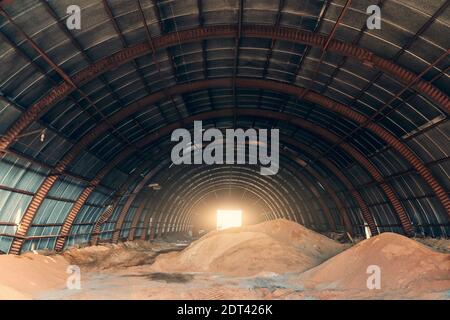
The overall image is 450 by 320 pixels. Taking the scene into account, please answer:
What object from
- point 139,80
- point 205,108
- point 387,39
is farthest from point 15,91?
point 387,39

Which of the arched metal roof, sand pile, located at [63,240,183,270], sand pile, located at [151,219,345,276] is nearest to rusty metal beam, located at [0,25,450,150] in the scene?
the arched metal roof

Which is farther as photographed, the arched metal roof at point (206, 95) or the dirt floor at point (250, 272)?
the arched metal roof at point (206, 95)

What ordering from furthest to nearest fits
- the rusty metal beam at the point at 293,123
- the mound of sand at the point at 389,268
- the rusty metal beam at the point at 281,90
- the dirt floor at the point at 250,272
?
the rusty metal beam at the point at 293,123 < the rusty metal beam at the point at 281,90 < the dirt floor at the point at 250,272 < the mound of sand at the point at 389,268

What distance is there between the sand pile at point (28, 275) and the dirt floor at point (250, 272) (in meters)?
0.04

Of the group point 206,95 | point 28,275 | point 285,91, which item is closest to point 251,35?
point 285,91

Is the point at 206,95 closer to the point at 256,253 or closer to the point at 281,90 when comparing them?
the point at 281,90

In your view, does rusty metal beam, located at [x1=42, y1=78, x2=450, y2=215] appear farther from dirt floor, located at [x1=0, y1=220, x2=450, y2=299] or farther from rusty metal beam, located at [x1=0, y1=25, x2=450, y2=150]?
dirt floor, located at [x1=0, y1=220, x2=450, y2=299]

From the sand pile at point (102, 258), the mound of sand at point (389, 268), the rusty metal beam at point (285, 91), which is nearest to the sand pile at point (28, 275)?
the sand pile at point (102, 258)

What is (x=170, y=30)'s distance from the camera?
51.3ft

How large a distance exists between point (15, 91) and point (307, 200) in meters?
33.7

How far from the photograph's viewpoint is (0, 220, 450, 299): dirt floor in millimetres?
12523

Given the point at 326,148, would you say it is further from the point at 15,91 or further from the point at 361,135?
the point at 15,91

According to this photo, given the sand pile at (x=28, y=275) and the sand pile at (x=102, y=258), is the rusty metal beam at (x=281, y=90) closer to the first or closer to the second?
the sand pile at (x=28, y=275)

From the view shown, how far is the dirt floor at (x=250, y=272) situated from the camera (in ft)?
41.1
